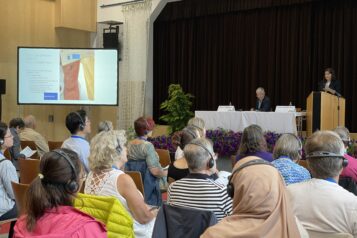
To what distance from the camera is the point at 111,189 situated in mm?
2779

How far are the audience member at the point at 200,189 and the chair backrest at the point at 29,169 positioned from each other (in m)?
1.87

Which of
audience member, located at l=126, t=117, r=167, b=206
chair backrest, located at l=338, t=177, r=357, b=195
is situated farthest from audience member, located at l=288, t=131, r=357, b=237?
audience member, located at l=126, t=117, r=167, b=206

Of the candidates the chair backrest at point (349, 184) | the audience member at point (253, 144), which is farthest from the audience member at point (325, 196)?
the audience member at point (253, 144)

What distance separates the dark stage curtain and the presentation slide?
9.84ft

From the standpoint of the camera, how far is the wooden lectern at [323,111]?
8010 mm

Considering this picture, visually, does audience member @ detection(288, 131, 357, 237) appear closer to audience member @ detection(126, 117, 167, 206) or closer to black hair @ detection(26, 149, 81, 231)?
black hair @ detection(26, 149, 81, 231)

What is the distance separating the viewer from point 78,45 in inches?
482

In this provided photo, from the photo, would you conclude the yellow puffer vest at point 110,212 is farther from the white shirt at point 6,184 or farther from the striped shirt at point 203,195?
the white shirt at point 6,184

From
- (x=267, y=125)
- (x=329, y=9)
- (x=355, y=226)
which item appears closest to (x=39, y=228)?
(x=355, y=226)

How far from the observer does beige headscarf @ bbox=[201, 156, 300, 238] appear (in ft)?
5.73

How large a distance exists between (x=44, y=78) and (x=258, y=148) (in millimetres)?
7623

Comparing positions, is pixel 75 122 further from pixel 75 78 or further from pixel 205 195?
pixel 75 78

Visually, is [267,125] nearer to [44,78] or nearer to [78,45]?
[44,78]

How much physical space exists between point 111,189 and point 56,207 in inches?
38.8
